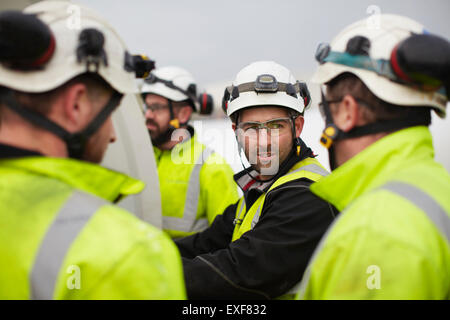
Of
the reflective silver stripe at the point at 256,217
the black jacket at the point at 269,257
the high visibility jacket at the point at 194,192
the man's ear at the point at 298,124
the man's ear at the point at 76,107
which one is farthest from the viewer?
the high visibility jacket at the point at 194,192

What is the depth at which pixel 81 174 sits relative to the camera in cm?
135

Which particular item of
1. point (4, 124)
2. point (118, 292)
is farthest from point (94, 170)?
point (118, 292)

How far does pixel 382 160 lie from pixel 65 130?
3.87ft

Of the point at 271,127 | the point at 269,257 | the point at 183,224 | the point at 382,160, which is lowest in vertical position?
the point at 183,224

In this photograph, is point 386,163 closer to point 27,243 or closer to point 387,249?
point 387,249

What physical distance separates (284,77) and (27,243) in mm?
2062

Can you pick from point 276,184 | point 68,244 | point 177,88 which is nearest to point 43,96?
point 68,244

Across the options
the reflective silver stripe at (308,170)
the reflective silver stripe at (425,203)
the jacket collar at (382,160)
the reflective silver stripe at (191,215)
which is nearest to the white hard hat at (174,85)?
the reflective silver stripe at (191,215)

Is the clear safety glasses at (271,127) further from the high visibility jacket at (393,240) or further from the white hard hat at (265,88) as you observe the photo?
the high visibility jacket at (393,240)

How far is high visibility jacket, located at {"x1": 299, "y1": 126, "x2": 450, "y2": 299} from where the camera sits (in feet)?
3.89

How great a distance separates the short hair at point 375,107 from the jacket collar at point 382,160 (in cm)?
7

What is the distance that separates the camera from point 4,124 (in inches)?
51.3

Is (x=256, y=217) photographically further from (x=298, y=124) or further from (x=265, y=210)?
(x=298, y=124)

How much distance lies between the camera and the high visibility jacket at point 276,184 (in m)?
2.30
